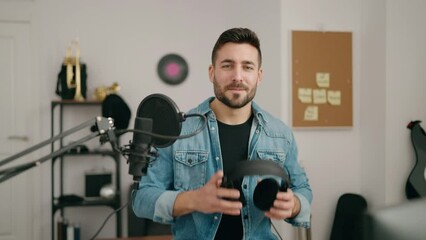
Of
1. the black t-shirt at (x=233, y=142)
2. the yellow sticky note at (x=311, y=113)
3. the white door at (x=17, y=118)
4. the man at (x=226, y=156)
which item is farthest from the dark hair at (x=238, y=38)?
the white door at (x=17, y=118)

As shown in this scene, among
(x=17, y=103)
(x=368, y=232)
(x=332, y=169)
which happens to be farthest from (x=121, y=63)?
(x=368, y=232)

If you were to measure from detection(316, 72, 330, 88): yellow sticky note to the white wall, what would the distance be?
0.86ft

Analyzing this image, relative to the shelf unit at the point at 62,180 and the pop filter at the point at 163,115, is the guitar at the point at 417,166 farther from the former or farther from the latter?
the pop filter at the point at 163,115

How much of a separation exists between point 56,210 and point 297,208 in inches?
115

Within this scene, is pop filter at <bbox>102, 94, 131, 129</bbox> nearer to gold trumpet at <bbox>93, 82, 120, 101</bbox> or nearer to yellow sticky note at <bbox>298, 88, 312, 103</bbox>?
gold trumpet at <bbox>93, 82, 120, 101</bbox>

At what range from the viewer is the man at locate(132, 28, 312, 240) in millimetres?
1260

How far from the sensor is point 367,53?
10.7 ft

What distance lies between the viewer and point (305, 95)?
127 inches

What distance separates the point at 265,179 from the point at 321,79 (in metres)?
2.39

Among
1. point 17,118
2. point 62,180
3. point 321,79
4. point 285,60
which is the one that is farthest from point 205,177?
point 17,118

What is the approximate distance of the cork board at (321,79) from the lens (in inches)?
Result: 126

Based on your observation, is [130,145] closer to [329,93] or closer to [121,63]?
[329,93]

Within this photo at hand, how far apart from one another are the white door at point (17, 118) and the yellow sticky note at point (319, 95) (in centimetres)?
257

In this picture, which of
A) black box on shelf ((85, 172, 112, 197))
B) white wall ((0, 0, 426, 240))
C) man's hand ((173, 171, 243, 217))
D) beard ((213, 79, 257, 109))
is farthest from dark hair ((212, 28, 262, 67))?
black box on shelf ((85, 172, 112, 197))
